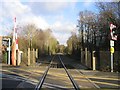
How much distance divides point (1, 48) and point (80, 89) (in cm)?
2826

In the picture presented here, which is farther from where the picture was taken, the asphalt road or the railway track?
the asphalt road

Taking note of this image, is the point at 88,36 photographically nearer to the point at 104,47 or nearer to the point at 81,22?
the point at 81,22

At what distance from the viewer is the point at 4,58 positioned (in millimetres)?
35438

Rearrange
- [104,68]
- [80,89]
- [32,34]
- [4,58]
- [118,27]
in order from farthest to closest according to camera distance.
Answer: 1. [32,34]
2. [4,58]
3. [118,27]
4. [104,68]
5. [80,89]

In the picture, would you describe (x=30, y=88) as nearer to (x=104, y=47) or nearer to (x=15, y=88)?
(x=15, y=88)

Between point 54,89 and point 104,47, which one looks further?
point 104,47

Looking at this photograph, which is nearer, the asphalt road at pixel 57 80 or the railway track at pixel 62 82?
the railway track at pixel 62 82

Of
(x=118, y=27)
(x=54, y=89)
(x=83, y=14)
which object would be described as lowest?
(x=54, y=89)

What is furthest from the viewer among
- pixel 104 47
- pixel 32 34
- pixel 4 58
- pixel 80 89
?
pixel 32 34

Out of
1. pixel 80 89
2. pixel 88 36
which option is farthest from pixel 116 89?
pixel 88 36

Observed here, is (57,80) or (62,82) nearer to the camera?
(62,82)

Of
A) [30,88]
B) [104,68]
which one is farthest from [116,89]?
[104,68]

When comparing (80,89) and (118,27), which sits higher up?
(118,27)

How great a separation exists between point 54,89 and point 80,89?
1.09 meters
